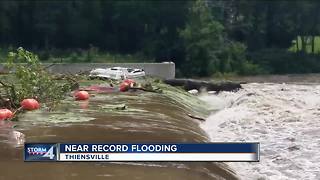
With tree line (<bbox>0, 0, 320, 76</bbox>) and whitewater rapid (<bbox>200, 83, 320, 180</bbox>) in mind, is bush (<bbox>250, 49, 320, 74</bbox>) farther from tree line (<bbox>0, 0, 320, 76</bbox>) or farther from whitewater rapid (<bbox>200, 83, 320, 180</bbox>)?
whitewater rapid (<bbox>200, 83, 320, 180</bbox>)

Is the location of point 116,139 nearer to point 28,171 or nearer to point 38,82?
point 28,171

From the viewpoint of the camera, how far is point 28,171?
35.0ft

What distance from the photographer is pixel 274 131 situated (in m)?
19.7

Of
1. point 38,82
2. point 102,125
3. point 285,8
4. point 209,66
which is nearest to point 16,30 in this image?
point 209,66

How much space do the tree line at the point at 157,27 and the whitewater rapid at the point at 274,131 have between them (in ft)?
136

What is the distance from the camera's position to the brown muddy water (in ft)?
35.4

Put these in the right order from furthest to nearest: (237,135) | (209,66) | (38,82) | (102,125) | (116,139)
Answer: (209,66) < (38,82) < (237,135) < (102,125) < (116,139)

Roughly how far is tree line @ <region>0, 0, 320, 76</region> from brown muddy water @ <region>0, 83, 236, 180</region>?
4656cm

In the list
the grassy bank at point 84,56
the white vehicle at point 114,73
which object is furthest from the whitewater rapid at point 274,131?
the grassy bank at point 84,56

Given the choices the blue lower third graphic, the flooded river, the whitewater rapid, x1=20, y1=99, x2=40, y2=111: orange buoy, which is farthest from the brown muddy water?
the blue lower third graphic

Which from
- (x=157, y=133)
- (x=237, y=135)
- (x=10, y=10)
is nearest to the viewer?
(x=157, y=133)

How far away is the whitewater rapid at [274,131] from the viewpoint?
1365 cm

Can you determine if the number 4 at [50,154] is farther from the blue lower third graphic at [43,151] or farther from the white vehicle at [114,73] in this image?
the white vehicle at [114,73]

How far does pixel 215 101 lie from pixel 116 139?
17.7 metres
